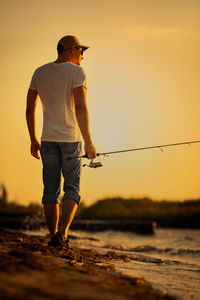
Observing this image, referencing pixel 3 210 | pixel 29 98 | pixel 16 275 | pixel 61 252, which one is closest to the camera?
pixel 16 275

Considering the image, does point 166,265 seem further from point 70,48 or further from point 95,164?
point 70,48

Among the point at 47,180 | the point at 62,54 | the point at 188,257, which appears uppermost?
the point at 62,54

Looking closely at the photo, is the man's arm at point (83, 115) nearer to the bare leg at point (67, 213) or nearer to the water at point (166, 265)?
the bare leg at point (67, 213)

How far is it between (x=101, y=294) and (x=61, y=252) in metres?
1.32

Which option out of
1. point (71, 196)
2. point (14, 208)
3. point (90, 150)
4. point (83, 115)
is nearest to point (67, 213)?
point (71, 196)

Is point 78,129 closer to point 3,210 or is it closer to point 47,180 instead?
point 47,180

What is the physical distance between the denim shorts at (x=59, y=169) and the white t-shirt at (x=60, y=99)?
0.08 meters

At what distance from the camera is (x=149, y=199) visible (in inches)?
591

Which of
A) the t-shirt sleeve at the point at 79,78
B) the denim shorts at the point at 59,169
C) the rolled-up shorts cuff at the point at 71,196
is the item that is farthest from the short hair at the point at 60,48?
the rolled-up shorts cuff at the point at 71,196

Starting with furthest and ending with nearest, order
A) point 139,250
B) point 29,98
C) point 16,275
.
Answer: point 139,250 < point 29,98 < point 16,275

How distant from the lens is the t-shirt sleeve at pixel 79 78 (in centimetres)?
369

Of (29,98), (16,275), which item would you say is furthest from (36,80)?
(16,275)

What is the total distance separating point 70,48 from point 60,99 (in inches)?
20.8

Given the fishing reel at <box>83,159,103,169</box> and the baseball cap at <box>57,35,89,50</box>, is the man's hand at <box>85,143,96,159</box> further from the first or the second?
the baseball cap at <box>57,35,89,50</box>
